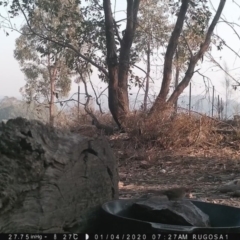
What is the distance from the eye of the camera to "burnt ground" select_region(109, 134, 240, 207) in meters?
5.69

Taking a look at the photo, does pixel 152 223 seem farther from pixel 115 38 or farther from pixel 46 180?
pixel 115 38

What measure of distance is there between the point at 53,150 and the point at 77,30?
28.0 feet

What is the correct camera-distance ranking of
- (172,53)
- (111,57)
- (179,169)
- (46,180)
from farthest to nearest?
(172,53) → (111,57) → (179,169) → (46,180)

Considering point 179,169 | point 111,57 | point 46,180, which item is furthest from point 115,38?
point 46,180

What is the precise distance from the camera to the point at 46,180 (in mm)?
2678

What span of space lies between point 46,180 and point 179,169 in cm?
518

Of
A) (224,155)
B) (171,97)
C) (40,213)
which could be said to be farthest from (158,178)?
(40,213)

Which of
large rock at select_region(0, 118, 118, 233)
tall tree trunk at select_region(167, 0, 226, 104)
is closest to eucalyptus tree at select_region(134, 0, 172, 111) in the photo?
tall tree trunk at select_region(167, 0, 226, 104)

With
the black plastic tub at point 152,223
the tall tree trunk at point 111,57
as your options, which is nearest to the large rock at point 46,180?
the black plastic tub at point 152,223

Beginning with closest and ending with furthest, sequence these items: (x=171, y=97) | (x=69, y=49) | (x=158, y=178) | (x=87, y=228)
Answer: (x=87, y=228) → (x=158, y=178) → (x=171, y=97) → (x=69, y=49)

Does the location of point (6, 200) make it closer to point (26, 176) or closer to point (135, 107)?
point (26, 176)

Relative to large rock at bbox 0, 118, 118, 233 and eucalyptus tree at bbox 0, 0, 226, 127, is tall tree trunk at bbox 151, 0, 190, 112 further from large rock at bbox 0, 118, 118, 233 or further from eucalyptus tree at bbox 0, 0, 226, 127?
large rock at bbox 0, 118, 118, 233

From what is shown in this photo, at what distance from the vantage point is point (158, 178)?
6.89 m

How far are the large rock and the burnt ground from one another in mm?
2148
